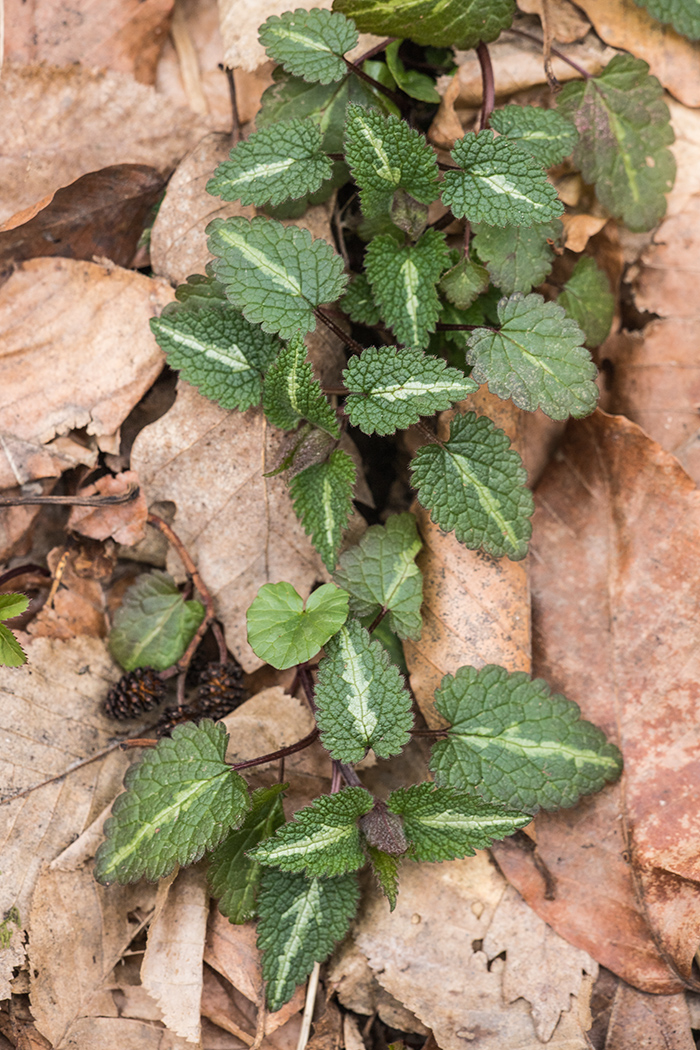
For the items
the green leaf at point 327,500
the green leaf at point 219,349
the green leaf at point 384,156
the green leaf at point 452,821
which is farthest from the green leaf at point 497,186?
the green leaf at point 452,821

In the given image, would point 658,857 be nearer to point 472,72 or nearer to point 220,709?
point 220,709

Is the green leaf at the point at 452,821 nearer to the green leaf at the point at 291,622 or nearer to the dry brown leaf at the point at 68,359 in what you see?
the green leaf at the point at 291,622

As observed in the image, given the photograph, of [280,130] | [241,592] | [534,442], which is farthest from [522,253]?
[241,592]

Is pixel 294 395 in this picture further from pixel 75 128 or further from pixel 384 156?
pixel 75 128

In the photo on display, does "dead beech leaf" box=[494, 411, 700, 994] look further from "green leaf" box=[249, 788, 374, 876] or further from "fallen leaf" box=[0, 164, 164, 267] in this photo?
"fallen leaf" box=[0, 164, 164, 267]

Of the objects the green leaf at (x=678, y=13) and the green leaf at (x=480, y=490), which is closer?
the green leaf at (x=480, y=490)

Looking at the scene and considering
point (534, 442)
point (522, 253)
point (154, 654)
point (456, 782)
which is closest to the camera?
point (456, 782)

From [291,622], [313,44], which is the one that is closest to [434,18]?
[313,44]
